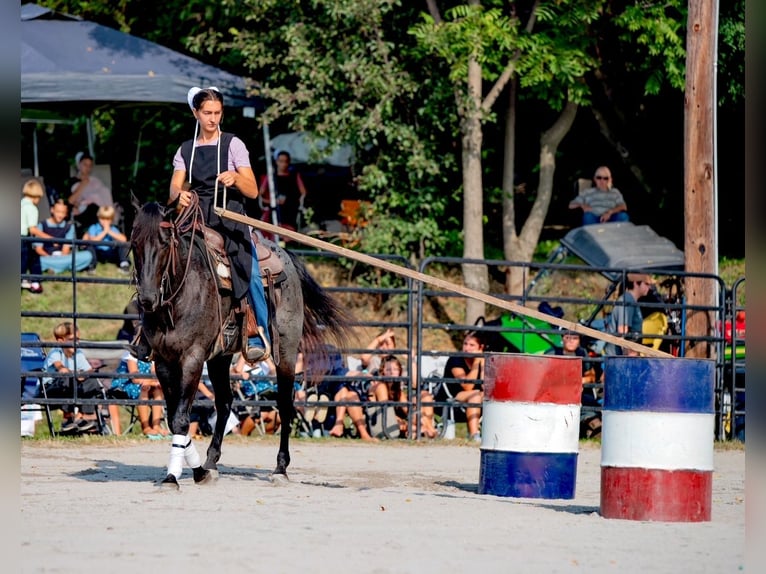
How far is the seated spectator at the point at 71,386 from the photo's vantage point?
15.1 metres

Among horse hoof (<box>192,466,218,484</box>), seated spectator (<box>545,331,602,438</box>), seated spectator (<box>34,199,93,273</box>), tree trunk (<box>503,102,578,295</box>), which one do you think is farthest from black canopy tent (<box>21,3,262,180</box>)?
horse hoof (<box>192,466,218,484</box>)

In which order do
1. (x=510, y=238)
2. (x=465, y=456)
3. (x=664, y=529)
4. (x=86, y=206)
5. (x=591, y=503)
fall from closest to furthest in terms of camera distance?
(x=664, y=529) → (x=591, y=503) → (x=465, y=456) → (x=86, y=206) → (x=510, y=238)

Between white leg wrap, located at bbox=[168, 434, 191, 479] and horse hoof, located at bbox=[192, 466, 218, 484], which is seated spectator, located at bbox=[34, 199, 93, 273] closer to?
horse hoof, located at bbox=[192, 466, 218, 484]

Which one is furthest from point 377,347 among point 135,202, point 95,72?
point 95,72

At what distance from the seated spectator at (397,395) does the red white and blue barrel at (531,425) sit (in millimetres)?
6045

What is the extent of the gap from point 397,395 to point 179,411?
266 inches

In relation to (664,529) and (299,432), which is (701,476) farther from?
(299,432)

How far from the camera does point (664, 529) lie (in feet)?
28.7

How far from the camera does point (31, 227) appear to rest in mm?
18750

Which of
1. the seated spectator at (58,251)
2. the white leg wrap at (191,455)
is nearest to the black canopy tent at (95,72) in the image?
the seated spectator at (58,251)

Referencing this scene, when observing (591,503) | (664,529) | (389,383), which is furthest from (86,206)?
(664,529)

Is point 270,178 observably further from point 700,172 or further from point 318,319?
point 318,319

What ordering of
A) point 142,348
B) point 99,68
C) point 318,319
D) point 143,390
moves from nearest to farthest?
point 142,348
point 318,319
point 143,390
point 99,68

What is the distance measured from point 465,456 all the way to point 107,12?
1698cm
